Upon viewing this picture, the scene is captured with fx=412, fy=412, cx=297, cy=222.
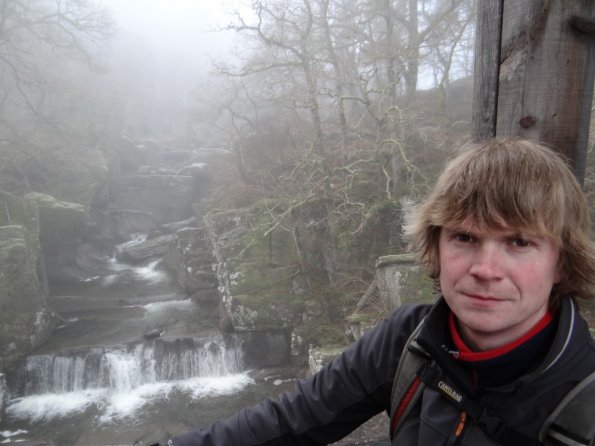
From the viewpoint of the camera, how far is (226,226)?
43.9 ft

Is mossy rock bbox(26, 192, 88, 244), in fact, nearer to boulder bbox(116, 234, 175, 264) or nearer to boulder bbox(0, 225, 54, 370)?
boulder bbox(116, 234, 175, 264)

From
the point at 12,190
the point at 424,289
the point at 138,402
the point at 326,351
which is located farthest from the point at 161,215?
the point at 424,289

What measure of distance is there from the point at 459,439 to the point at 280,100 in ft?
41.7

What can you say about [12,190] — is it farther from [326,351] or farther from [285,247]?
[326,351]

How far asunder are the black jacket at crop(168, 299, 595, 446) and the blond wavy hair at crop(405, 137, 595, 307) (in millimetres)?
149

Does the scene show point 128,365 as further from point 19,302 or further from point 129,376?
point 19,302

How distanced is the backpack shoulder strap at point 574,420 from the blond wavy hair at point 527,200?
307mm

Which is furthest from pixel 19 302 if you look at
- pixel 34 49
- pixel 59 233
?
pixel 34 49

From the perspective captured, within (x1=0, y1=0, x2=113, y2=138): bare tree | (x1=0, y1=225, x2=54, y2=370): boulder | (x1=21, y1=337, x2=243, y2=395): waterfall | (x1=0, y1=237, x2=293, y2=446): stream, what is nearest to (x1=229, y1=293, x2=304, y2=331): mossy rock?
(x1=0, y1=237, x2=293, y2=446): stream

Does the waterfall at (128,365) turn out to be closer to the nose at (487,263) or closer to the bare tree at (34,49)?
the bare tree at (34,49)

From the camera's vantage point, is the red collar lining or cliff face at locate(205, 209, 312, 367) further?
cliff face at locate(205, 209, 312, 367)

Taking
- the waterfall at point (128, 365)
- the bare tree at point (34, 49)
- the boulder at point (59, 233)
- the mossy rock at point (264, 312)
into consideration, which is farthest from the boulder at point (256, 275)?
the bare tree at point (34, 49)

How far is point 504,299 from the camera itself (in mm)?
1104

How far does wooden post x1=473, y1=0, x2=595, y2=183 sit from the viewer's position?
52.5 inches
